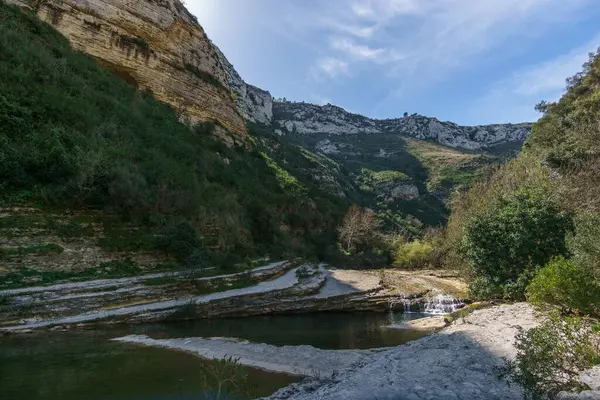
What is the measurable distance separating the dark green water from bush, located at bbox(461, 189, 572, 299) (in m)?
6.51

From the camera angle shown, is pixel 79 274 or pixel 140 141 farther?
pixel 140 141

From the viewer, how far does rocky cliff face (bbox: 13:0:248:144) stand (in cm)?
3353

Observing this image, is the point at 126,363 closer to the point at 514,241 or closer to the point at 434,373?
the point at 434,373

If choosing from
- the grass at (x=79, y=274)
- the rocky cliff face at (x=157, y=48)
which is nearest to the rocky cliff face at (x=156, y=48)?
the rocky cliff face at (x=157, y=48)

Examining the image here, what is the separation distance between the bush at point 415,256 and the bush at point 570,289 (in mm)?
35077

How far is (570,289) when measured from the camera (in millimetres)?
12336

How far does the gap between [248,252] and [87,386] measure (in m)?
18.2

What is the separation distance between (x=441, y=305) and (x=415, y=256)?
2668 cm

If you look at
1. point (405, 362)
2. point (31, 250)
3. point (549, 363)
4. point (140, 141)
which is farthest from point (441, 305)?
point (140, 141)

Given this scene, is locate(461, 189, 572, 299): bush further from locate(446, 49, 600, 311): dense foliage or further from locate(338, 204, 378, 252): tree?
locate(338, 204, 378, 252): tree

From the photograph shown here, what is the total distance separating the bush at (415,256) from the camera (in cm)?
4791

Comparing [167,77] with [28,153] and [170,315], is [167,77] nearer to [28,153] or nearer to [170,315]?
[28,153]

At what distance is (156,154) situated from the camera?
25000mm

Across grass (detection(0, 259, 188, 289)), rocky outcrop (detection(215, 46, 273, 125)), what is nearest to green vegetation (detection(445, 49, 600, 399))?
grass (detection(0, 259, 188, 289))
